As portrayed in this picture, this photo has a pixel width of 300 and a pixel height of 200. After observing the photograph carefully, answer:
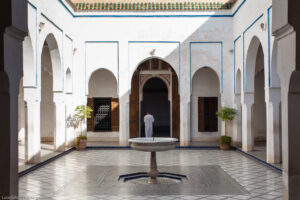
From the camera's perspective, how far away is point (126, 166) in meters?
8.80

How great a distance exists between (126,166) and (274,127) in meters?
3.78

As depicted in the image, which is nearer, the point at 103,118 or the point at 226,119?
the point at 226,119

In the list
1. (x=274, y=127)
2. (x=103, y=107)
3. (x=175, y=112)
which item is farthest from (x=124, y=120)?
(x=274, y=127)

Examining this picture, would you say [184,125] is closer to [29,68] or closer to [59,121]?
[59,121]

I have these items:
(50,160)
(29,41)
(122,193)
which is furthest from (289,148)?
(50,160)

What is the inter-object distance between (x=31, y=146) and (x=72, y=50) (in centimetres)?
456

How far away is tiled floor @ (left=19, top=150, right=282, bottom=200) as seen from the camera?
233 inches

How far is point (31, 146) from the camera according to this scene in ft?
28.2

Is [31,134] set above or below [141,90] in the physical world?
below

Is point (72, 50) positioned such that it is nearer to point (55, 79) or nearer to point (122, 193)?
point (55, 79)

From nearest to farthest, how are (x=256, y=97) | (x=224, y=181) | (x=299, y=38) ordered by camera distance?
(x=299, y=38), (x=224, y=181), (x=256, y=97)

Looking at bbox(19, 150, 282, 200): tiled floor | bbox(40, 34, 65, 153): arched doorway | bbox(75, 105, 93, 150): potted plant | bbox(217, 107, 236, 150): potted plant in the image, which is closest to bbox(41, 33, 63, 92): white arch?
bbox(40, 34, 65, 153): arched doorway

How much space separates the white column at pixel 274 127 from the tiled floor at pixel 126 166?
0.43 m

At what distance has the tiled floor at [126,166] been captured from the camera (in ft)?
19.4
